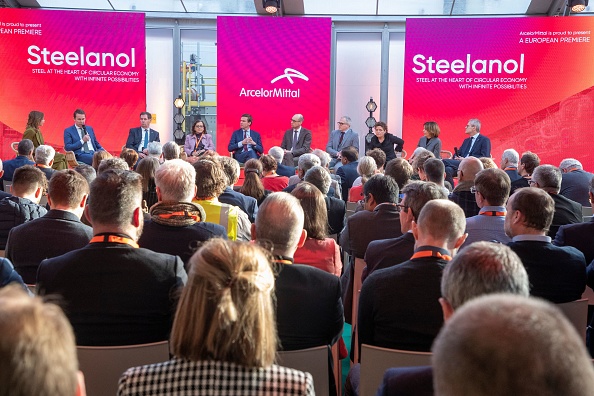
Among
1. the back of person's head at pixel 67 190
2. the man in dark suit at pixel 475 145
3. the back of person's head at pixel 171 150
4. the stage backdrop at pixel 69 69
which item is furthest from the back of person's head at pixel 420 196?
the stage backdrop at pixel 69 69

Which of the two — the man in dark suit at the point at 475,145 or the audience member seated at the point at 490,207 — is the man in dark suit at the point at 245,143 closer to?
the man in dark suit at the point at 475,145

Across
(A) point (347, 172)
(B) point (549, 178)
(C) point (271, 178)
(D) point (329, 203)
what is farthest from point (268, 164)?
(B) point (549, 178)

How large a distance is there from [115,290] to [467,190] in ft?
13.9

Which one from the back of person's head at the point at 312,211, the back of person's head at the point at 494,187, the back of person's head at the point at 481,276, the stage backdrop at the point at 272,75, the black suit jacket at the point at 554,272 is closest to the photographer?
the back of person's head at the point at 481,276

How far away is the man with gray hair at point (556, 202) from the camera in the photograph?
5327 mm

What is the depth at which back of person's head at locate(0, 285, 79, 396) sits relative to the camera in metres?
1.05

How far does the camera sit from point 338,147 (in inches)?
472

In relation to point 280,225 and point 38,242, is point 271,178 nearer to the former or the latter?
point 38,242

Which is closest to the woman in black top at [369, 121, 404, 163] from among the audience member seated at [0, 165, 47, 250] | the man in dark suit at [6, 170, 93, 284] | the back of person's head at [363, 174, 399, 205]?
the back of person's head at [363, 174, 399, 205]

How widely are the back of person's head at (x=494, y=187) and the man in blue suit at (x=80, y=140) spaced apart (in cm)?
815

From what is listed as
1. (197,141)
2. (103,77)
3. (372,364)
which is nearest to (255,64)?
(197,141)

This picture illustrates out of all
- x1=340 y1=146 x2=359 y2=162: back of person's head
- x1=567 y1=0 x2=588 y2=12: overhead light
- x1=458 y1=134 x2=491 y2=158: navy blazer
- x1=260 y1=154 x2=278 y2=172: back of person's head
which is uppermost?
x1=567 y1=0 x2=588 y2=12: overhead light

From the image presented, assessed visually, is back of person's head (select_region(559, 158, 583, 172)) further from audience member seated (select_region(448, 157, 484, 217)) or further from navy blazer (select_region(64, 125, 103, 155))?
navy blazer (select_region(64, 125, 103, 155))

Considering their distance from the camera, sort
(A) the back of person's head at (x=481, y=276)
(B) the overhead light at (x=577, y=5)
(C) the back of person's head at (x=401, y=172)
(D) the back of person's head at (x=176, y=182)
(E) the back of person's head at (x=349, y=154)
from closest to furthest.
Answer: (A) the back of person's head at (x=481, y=276) → (D) the back of person's head at (x=176, y=182) → (C) the back of person's head at (x=401, y=172) → (E) the back of person's head at (x=349, y=154) → (B) the overhead light at (x=577, y=5)
